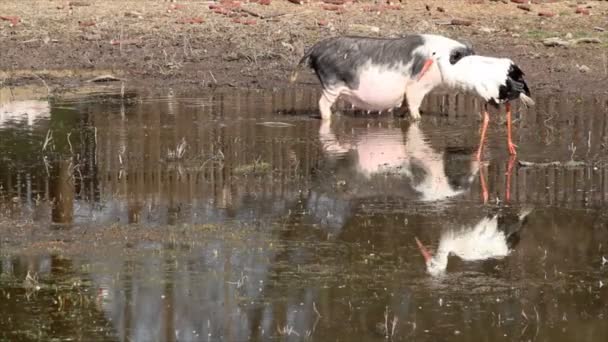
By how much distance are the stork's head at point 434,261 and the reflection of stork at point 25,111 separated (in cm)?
532

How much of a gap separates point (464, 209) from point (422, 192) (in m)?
0.58

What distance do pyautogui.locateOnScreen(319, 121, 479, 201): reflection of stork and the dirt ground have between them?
2.93 meters

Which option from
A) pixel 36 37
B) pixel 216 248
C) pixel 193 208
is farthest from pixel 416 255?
pixel 36 37

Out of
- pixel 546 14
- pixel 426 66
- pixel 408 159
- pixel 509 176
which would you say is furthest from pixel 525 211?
pixel 546 14

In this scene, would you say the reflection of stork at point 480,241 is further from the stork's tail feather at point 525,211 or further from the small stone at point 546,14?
the small stone at point 546,14

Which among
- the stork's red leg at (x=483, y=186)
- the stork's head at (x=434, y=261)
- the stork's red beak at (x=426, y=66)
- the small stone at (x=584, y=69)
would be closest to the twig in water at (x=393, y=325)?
the stork's head at (x=434, y=261)

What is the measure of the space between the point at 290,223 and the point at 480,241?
1.24m

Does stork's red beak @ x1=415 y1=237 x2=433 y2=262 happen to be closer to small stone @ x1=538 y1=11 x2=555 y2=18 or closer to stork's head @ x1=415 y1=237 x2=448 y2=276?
stork's head @ x1=415 y1=237 x2=448 y2=276

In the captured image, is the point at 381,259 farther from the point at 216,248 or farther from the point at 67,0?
the point at 67,0

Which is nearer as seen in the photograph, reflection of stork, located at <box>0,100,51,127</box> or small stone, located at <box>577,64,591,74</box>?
reflection of stork, located at <box>0,100,51,127</box>

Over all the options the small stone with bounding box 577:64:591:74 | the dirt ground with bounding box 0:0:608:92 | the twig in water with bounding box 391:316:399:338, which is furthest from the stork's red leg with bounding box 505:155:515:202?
the small stone with bounding box 577:64:591:74

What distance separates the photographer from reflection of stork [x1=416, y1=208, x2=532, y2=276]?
7.55m

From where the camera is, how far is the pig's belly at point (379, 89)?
1220 cm

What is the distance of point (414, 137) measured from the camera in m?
11.5
